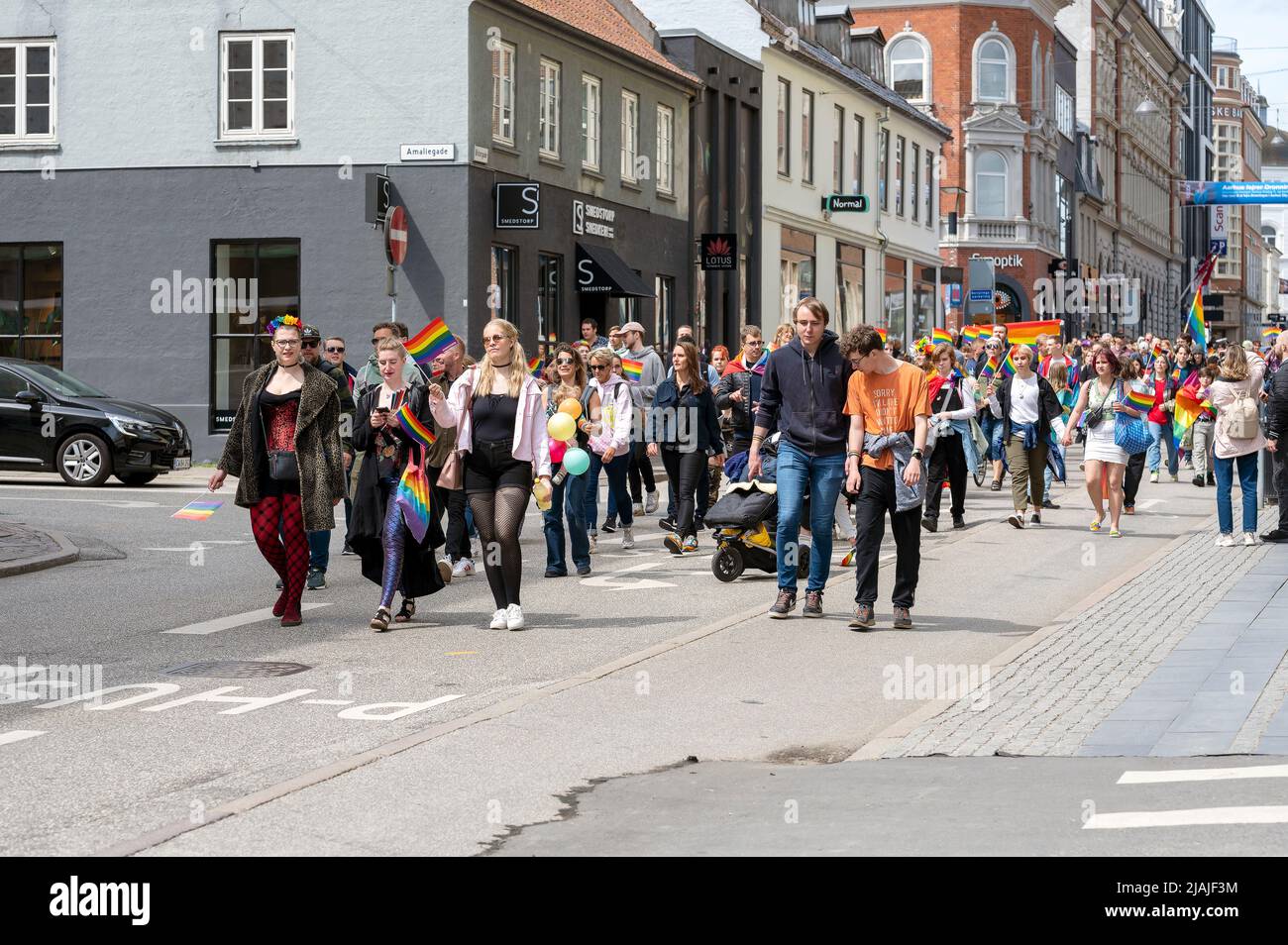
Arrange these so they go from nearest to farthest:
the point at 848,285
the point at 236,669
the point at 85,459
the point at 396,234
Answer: the point at 236,669, the point at 85,459, the point at 396,234, the point at 848,285

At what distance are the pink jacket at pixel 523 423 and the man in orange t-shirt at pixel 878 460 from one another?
189 cm

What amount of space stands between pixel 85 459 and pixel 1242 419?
13429mm

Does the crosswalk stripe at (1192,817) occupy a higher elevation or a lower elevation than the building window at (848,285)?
lower

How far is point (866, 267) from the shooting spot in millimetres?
47469

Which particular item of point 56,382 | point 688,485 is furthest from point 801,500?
point 56,382

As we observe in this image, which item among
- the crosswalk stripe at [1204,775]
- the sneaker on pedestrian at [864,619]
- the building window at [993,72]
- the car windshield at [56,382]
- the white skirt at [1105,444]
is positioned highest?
the building window at [993,72]

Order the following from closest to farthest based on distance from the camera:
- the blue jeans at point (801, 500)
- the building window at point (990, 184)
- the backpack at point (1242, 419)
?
1. the blue jeans at point (801, 500)
2. the backpack at point (1242, 419)
3. the building window at point (990, 184)

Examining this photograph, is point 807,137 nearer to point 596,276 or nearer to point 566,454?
point 596,276

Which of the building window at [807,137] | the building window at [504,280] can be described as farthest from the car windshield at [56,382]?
the building window at [807,137]

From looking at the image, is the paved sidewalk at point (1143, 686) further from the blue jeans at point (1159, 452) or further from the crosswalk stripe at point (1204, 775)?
the blue jeans at point (1159, 452)

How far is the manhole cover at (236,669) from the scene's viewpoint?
9758mm

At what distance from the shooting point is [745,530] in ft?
46.5

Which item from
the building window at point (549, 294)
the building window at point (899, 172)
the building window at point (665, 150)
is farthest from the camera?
the building window at point (899, 172)

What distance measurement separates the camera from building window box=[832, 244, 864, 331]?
1780 inches
